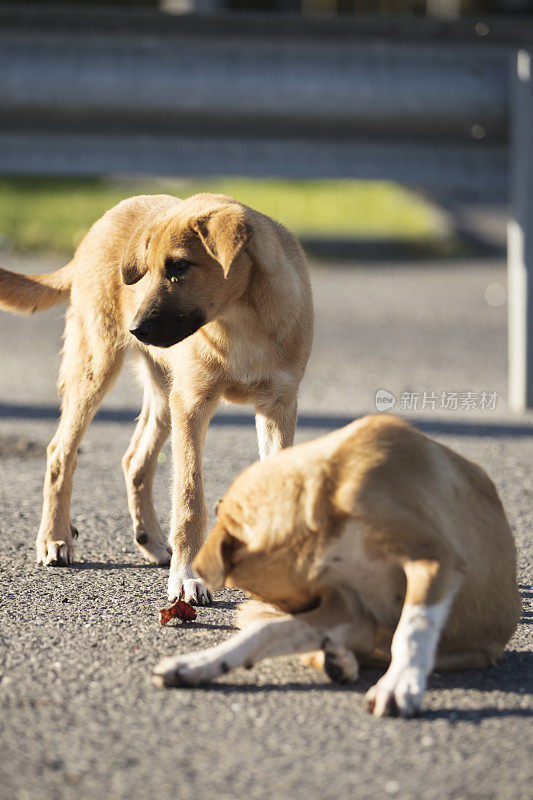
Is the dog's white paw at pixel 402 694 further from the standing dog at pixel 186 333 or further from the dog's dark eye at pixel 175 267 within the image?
the dog's dark eye at pixel 175 267

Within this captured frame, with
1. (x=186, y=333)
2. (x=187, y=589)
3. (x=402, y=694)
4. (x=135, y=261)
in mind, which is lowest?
(x=187, y=589)

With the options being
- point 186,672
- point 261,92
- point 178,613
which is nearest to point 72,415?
point 178,613

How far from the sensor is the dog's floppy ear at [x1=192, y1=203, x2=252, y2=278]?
3.40 metres

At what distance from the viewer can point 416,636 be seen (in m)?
2.55

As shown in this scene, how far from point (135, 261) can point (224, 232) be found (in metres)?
0.43

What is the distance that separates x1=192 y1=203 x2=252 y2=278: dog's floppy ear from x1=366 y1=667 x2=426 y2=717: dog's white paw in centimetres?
142

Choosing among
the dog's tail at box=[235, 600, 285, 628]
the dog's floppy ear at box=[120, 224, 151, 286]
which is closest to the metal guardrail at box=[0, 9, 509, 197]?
the dog's floppy ear at box=[120, 224, 151, 286]

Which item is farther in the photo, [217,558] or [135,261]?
[135,261]

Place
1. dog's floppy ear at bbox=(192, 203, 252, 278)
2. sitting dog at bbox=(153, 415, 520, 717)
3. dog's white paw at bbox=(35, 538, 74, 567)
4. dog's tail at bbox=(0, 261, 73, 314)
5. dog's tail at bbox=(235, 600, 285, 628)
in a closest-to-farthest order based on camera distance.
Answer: sitting dog at bbox=(153, 415, 520, 717) < dog's tail at bbox=(235, 600, 285, 628) < dog's floppy ear at bbox=(192, 203, 252, 278) < dog's white paw at bbox=(35, 538, 74, 567) < dog's tail at bbox=(0, 261, 73, 314)

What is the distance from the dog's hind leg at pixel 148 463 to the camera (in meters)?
4.02

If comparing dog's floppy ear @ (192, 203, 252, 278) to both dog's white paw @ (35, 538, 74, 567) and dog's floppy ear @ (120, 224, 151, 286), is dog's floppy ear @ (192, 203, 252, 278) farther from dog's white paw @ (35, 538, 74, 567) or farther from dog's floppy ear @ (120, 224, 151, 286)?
dog's white paw @ (35, 538, 74, 567)

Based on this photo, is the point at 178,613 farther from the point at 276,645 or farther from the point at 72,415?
the point at 72,415

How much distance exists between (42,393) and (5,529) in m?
2.71

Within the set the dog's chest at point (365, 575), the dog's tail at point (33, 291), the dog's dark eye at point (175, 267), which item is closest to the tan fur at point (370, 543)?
the dog's chest at point (365, 575)
